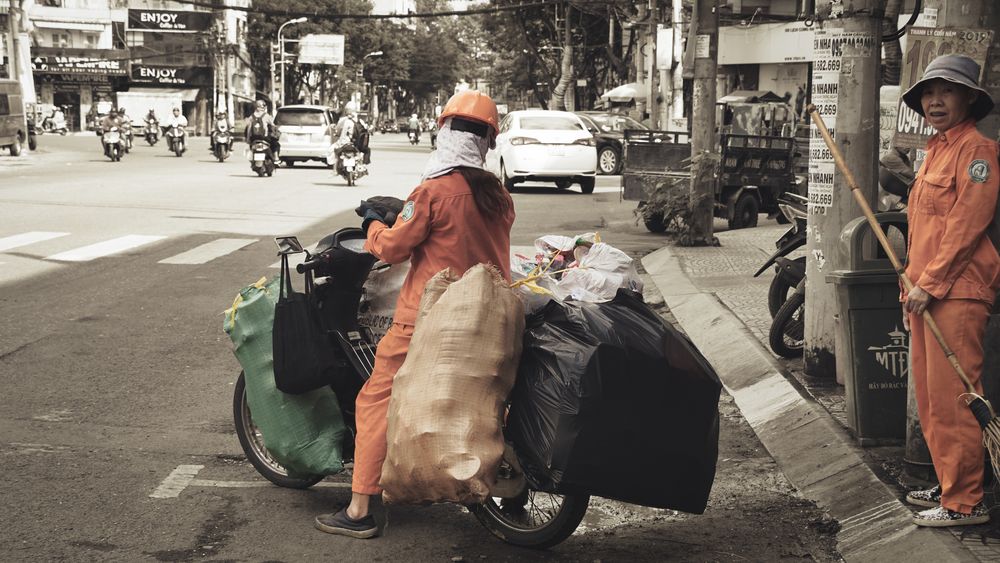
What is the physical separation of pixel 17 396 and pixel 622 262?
12.8 feet

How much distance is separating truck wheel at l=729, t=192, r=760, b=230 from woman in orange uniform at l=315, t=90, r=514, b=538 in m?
12.9

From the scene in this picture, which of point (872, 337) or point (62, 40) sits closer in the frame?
point (872, 337)

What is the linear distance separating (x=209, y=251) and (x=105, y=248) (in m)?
1.12

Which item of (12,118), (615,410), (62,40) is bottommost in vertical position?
(615,410)

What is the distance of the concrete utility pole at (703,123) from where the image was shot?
45.9 ft

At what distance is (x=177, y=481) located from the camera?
5.16 meters

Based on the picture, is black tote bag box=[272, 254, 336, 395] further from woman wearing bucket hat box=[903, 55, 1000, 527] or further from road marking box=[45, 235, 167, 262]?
road marking box=[45, 235, 167, 262]

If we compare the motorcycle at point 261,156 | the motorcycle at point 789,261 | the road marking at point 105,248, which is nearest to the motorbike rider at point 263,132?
the motorcycle at point 261,156

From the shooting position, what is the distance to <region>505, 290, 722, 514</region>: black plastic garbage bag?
3826 mm

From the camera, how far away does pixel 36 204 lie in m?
18.1

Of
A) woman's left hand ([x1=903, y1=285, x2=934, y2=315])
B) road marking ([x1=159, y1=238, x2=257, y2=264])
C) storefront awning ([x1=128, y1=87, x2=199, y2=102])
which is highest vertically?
storefront awning ([x1=128, y1=87, x2=199, y2=102])

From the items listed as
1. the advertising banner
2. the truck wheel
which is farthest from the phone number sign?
the advertising banner

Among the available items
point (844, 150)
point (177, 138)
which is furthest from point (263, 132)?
point (844, 150)

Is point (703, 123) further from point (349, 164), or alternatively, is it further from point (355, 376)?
point (349, 164)
